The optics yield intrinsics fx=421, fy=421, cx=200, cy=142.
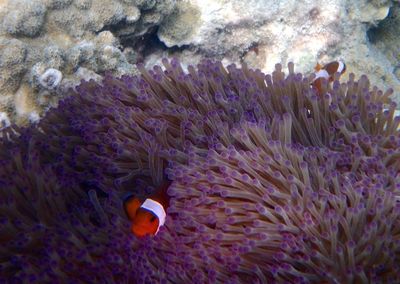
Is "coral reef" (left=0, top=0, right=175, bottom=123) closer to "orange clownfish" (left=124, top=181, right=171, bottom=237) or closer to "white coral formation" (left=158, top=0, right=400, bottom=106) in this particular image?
"white coral formation" (left=158, top=0, right=400, bottom=106)

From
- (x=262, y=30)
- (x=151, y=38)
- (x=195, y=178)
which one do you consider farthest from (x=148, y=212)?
(x=151, y=38)

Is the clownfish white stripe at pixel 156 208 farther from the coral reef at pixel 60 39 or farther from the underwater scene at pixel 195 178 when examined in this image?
the coral reef at pixel 60 39

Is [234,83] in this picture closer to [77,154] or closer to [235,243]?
[77,154]

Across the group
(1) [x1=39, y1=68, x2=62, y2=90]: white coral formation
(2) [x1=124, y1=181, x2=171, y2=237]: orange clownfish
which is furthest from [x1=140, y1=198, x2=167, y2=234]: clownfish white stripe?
(1) [x1=39, y1=68, x2=62, y2=90]: white coral formation

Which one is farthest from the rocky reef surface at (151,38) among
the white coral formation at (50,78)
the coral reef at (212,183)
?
the coral reef at (212,183)

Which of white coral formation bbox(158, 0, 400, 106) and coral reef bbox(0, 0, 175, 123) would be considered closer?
coral reef bbox(0, 0, 175, 123)

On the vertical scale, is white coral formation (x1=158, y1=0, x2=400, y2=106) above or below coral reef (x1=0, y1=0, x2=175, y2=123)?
below

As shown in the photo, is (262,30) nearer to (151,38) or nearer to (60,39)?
(151,38)

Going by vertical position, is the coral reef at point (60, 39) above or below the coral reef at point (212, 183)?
above
